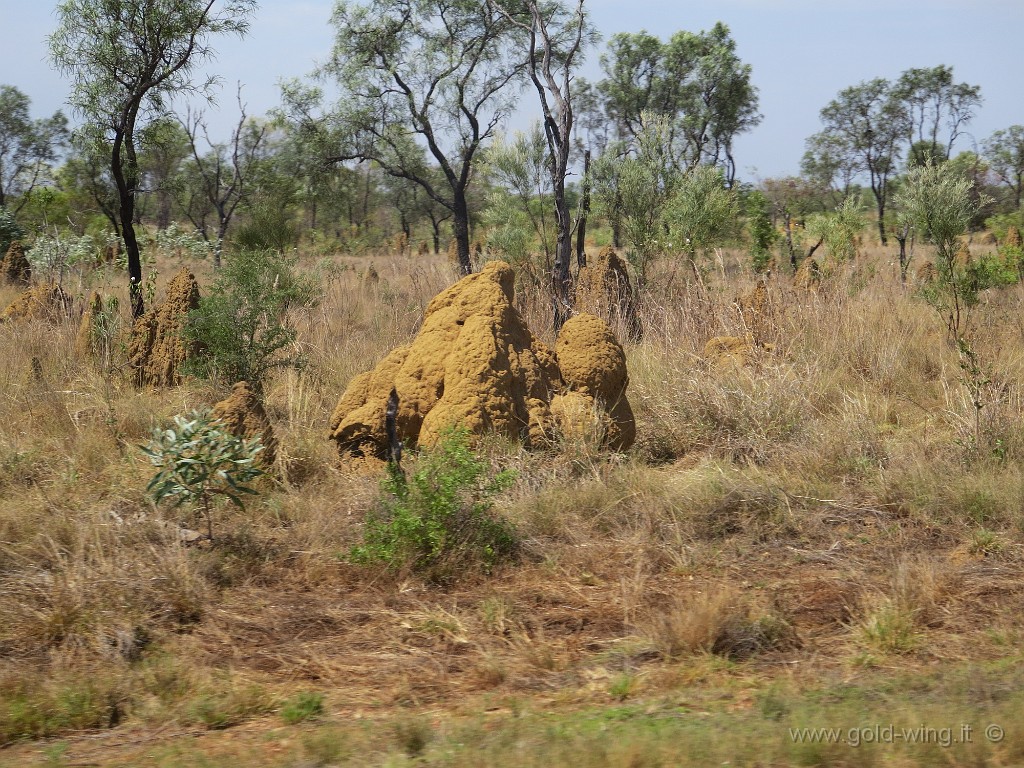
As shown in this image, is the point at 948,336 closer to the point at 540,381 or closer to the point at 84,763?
the point at 540,381

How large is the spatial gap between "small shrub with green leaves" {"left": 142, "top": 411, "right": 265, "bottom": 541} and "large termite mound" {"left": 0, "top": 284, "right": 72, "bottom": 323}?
17.2 ft

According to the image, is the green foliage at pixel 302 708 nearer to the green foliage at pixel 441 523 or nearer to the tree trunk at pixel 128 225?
the green foliage at pixel 441 523

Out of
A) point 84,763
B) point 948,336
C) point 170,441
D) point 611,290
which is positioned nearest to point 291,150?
point 611,290

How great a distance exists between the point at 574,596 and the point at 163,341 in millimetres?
5455

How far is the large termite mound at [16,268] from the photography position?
15906mm

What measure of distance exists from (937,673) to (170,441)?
423 cm

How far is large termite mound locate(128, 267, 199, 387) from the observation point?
873cm

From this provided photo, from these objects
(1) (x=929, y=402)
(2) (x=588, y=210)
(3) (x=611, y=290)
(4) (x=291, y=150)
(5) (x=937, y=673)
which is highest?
(4) (x=291, y=150)

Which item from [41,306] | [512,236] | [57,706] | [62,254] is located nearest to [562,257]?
Result: [512,236]

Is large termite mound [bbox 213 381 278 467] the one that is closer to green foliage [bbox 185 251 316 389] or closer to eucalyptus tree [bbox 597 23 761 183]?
green foliage [bbox 185 251 316 389]

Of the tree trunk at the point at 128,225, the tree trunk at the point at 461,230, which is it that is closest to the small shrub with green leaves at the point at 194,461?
the tree trunk at the point at 128,225

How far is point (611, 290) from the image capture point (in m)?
11.4

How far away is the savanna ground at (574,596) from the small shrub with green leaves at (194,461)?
0.19 meters

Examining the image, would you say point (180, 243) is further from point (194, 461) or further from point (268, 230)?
point (194, 461)
